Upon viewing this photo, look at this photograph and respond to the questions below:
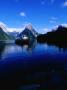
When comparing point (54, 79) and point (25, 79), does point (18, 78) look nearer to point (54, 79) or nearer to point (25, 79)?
point (25, 79)

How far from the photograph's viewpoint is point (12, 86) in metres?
29.0

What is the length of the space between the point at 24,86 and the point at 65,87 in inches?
243

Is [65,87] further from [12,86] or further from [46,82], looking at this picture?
[12,86]

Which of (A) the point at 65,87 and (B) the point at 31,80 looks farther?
(B) the point at 31,80

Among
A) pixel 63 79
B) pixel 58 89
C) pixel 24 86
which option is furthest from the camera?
pixel 63 79

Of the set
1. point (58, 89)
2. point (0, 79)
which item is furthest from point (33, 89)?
point (0, 79)

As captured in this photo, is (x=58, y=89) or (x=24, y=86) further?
(x=24, y=86)

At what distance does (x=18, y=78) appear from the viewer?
1358 inches

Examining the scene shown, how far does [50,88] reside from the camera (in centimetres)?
2753

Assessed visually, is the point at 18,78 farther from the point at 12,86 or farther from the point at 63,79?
the point at 63,79

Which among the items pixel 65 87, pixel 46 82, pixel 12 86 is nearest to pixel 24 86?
pixel 12 86

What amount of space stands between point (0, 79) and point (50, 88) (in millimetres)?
10317

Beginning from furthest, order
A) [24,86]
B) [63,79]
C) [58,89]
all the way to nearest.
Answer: [63,79] < [24,86] < [58,89]

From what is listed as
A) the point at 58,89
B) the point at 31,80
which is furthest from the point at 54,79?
the point at 58,89
